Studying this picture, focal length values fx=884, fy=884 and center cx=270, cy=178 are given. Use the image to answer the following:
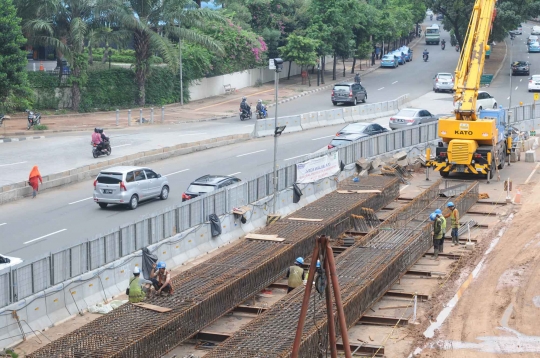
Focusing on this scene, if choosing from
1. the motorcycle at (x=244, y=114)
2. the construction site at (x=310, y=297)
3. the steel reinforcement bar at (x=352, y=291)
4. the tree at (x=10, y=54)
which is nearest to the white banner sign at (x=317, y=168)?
the construction site at (x=310, y=297)

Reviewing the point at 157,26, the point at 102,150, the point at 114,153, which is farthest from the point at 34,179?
the point at 157,26

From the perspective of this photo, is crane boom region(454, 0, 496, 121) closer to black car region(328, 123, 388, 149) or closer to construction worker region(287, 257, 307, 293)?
black car region(328, 123, 388, 149)

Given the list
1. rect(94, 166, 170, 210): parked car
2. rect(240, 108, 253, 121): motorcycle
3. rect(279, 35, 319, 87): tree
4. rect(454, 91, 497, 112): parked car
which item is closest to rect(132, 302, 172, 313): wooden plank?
rect(94, 166, 170, 210): parked car

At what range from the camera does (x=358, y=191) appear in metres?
32.8

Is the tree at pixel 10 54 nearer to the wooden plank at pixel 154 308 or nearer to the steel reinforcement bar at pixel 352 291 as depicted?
the steel reinforcement bar at pixel 352 291

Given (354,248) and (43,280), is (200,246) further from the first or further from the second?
(43,280)

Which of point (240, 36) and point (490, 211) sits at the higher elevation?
point (240, 36)

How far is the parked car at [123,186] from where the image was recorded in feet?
106

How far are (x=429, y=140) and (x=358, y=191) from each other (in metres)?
13.0

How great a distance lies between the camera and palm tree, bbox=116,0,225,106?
5509 cm

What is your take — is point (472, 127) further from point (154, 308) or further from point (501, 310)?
point (154, 308)

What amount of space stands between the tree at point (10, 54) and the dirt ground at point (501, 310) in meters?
28.4

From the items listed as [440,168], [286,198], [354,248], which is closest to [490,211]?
[440,168]

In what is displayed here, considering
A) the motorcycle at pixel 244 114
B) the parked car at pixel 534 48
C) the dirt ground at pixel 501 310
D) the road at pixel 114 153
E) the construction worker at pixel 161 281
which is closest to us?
the dirt ground at pixel 501 310
